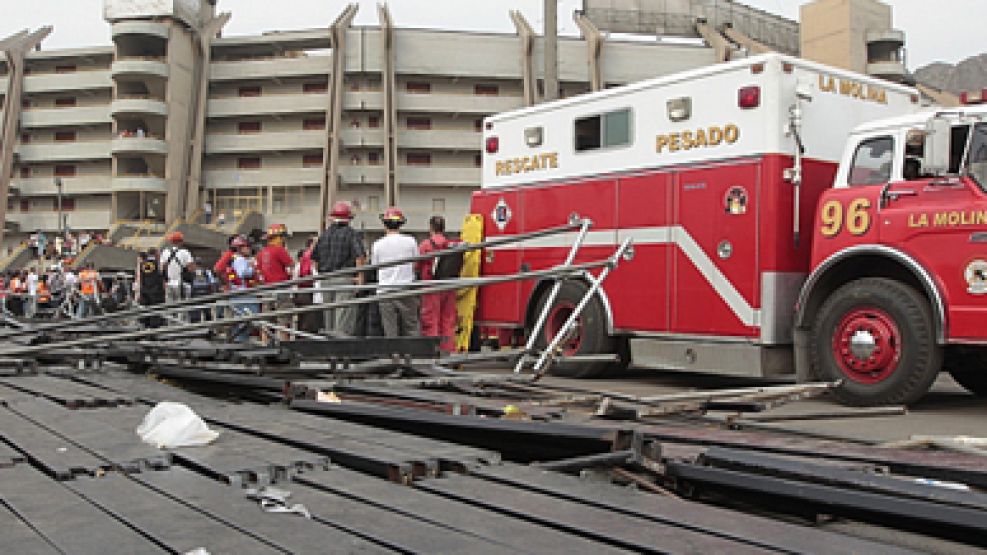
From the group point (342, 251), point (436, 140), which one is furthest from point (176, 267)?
point (436, 140)

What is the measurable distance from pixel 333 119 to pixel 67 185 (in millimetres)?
18173

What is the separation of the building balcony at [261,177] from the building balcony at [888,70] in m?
36.4

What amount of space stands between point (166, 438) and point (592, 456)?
1611mm

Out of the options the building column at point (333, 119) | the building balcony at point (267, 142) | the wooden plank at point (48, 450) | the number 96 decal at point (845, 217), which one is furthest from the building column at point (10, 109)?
the wooden plank at point (48, 450)

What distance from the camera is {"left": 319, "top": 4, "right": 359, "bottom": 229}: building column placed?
174 ft

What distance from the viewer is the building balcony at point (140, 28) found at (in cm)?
5316

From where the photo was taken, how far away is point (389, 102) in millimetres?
54188

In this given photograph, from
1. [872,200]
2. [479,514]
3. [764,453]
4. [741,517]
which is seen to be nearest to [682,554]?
[741,517]

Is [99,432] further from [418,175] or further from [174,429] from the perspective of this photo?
[418,175]

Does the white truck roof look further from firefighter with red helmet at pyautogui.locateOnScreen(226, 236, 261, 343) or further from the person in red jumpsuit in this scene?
firefighter with red helmet at pyautogui.locateOnScreen(226, 236, 261, 343)

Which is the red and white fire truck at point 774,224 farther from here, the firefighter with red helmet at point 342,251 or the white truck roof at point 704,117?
the firefighter with red helmet at point 342,251

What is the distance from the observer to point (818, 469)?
2932mm

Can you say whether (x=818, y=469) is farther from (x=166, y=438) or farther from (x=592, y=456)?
(x=166, y=438)

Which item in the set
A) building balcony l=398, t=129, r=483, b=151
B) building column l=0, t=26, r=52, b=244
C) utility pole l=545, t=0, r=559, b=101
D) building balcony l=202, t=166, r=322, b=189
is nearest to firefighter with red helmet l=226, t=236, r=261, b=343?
utility pole l=545, t=0, r=559, b=101
